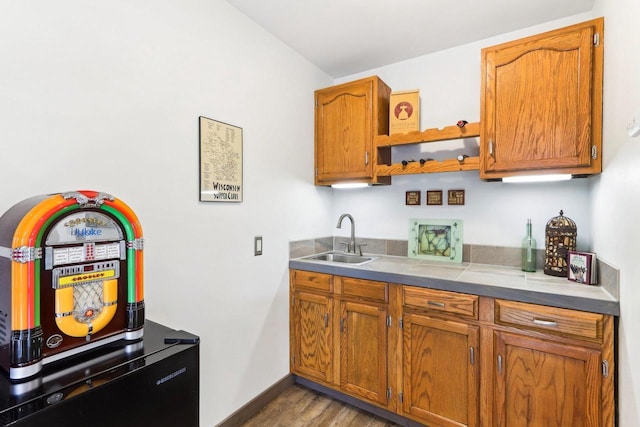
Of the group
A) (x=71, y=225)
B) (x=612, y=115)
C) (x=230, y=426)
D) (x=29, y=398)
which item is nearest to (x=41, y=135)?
(x=71, y=225)

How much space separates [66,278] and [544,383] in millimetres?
2033

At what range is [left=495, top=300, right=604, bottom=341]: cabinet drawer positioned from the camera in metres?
1.44

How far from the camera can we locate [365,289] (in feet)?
6.92

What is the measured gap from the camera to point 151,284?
1543 mm

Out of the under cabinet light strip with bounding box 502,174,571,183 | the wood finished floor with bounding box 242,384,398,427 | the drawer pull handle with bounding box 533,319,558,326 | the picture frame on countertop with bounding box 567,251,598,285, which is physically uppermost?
the under cabinet light strip with bounding box 502,174,571,183

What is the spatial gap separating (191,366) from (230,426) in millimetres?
1227

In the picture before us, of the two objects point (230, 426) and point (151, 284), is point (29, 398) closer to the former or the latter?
point (151, 284)

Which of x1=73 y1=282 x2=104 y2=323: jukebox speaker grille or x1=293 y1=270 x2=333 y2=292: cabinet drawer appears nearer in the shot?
x1=73 y1=282 x2=104 y2=323: jukebox speaker grille

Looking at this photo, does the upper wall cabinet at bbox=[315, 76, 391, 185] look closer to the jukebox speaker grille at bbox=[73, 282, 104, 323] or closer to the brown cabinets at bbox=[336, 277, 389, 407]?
the brown cabinets at bbox=[336, 277, 389, 407]

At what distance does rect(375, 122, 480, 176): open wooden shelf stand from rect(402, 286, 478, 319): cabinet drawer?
2.70 ft

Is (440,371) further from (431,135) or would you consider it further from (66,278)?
(66,278)

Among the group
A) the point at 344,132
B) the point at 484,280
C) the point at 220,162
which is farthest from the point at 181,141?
the point at 484,280

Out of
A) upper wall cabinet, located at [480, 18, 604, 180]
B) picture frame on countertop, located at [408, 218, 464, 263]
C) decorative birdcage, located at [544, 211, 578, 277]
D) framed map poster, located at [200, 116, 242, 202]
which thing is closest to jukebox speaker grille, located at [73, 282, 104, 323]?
framed map poster, located at [200, 116, 242, 202]

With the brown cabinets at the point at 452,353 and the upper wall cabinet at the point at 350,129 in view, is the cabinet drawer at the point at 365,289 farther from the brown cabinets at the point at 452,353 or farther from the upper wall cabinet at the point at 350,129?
the upper wall cabinet at the point at 350,129
